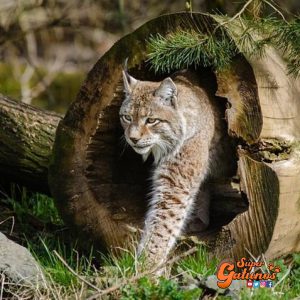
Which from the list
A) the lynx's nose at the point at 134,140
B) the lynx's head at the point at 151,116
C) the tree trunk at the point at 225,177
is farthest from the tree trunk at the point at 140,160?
the lynx's nose at the point at 134,140

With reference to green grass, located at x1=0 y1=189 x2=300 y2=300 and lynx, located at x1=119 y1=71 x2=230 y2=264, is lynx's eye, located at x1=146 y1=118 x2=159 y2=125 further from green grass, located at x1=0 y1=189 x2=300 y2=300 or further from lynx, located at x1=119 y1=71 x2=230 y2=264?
green grass, located at x1=0 y1=189 x2=300 y2=300

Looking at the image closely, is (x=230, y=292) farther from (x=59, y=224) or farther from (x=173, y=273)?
(x=59, y=224)

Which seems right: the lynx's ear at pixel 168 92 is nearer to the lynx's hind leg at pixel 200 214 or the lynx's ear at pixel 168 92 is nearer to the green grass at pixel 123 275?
the lynx's hind leg at pixel 200 214

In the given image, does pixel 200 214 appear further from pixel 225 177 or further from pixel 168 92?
pixel 168 92

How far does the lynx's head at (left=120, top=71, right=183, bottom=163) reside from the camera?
4.45 m

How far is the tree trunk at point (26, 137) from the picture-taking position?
17.1 ft

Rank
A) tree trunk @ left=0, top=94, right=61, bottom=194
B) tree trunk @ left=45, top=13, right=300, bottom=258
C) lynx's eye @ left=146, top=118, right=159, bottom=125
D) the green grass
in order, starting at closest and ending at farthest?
1. the green grass
2. tree trunk @ left=45, top=13, right=300, bottom=258
3. lynx's eye @ left=146, top=118, right=159, bottom=125
4. tree trunk @ left=0, top=94, right=61, bottom=194

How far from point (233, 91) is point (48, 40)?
7477mm

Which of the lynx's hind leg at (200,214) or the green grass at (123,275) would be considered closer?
the green grass at (123,275)

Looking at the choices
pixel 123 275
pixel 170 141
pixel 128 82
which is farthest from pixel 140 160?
pixel 123 275

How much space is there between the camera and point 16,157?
523 cm

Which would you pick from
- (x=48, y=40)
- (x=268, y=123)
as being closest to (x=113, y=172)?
(x=268, y=123)

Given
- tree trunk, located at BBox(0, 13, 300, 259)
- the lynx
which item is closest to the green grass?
tree trunk, located at BBox(0, 13, 300, 259)

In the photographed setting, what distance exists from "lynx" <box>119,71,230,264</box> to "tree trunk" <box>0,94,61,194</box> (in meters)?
0.87
